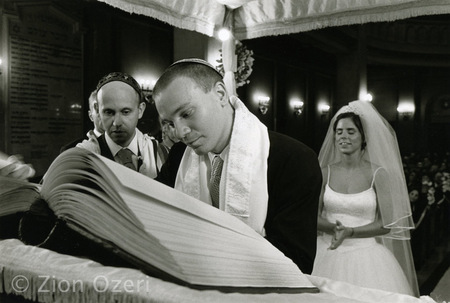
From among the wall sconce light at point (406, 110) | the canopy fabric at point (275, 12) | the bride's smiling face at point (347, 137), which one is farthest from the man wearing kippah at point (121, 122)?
the wall sconce light at point (406, 110)

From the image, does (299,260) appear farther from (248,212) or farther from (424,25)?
(424,25)

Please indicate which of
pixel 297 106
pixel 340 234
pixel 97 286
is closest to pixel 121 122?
pixel 97 286

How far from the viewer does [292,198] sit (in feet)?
2.41

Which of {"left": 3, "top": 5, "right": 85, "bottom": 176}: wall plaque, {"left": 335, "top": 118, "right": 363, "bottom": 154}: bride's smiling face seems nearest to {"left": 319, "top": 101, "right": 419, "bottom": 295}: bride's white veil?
{"left": 335, "top": 118, "right": 363, "bottom": 154}: bride's smiling face

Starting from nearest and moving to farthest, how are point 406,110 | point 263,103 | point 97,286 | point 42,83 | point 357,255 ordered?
point 97,286
point 357,255
point 42,83
point 263,103
point 406,110

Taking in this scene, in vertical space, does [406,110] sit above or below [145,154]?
above

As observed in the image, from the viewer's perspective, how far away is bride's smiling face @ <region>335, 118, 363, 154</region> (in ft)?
8.30

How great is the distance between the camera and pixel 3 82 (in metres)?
2.57

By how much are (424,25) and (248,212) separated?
6848 millimetres

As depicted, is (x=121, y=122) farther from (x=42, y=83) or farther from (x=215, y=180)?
(x=42, y=83)

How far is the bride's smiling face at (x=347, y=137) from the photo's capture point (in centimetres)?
253

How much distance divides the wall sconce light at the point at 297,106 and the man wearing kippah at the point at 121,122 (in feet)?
21.9

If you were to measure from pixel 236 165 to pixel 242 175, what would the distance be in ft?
0.06

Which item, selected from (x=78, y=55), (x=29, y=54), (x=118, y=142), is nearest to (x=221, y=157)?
(x=118, y=142)
